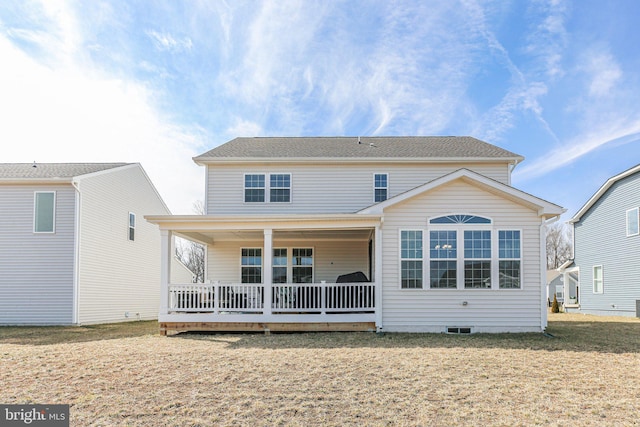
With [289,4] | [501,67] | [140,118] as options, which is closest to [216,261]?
[140,118]

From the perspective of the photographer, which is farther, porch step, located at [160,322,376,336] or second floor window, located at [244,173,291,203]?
second floor window, located at [244,173,291,203]

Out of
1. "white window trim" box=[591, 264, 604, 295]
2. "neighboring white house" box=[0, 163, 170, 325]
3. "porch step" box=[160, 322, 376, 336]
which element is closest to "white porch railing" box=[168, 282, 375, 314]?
"porch step" box=[160, 322, 376, 336]

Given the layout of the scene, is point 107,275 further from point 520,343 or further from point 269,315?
point 520,343

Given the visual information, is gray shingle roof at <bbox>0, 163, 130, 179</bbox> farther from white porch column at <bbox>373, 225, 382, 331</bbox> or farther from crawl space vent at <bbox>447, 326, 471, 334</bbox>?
crawl space vent at <bbox>447, 326, 471, 334</bbox>

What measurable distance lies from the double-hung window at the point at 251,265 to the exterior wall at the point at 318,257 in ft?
0.59

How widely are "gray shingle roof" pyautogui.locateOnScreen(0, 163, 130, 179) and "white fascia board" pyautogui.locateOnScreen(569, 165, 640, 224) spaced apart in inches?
832

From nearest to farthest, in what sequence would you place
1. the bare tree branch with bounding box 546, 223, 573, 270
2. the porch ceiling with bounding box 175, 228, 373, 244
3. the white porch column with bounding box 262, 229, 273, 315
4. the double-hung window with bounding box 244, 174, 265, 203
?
the white porch column with bounding box 262, 229, 273, 315 < the porch ceiling with bounding box 175, 228, 373, 244 < the double-hung window with bounding box 244, 174, 265, 203 < the bare tree branch with bounding box 546, 223, 573, 270

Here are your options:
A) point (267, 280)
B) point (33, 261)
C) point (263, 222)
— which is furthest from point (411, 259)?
point (33, 261)

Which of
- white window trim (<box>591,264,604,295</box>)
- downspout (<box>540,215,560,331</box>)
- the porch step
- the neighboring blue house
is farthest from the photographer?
white window trim (<box>591,264,604,295</box>)

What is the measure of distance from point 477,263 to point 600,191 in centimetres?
1311

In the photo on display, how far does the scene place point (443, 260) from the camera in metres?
11.2

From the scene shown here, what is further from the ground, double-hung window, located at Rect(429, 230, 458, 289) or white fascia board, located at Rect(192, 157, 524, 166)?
white fascia board, located at Rect(192, 157, 524, 166)

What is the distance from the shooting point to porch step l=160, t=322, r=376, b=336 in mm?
11219

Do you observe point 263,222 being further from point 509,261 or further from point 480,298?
point 509,261
